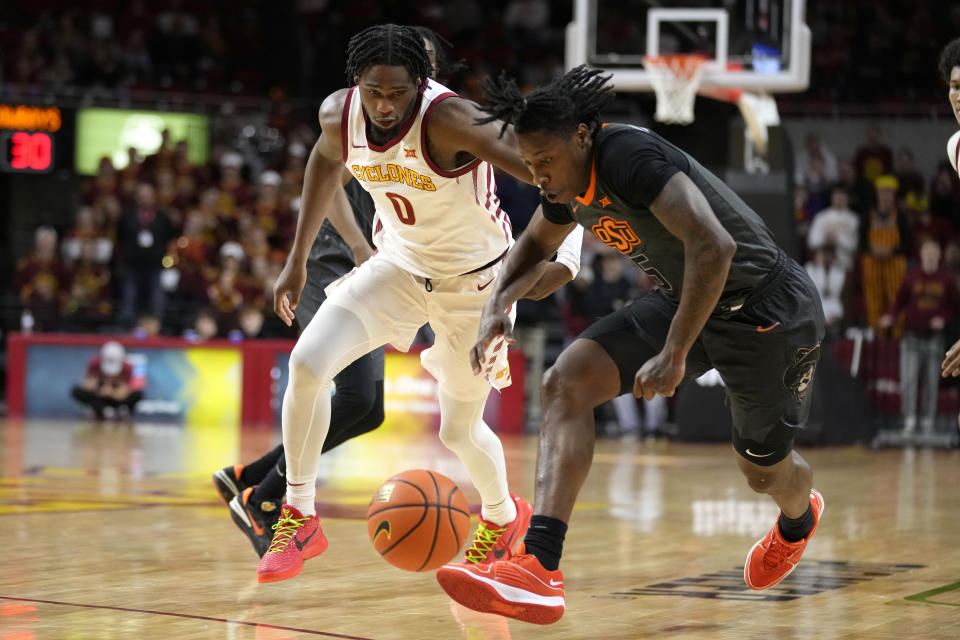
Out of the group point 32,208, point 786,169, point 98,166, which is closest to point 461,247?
point 786,169

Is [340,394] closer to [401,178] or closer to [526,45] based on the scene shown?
[401,178]

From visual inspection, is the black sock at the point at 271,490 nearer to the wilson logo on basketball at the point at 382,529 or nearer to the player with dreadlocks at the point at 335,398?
the player with dreadlocks at the point at 335,398

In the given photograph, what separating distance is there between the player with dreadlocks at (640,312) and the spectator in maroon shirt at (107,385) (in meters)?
11.1

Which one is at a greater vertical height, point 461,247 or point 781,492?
point 461,247

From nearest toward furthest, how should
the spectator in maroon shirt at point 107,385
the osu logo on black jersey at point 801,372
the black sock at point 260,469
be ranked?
the osu logo on black jersey at point 801,372, the black sock at point 260,469, the spectator in maroon shirt at point 107,385

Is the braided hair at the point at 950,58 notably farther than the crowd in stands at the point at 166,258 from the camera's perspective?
No

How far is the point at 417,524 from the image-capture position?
541 centimetres

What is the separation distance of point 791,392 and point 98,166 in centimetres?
1616

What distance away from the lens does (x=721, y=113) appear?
782 inches

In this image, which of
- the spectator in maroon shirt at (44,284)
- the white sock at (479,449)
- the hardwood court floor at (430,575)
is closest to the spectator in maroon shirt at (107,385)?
the spectator in maroon shirt at (44,284)

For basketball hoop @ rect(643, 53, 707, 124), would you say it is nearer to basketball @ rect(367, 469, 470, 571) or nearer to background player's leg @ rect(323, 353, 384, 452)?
background player's leg @ rect(323, 353, 384, 452)

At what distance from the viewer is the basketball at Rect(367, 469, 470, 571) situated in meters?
5.38

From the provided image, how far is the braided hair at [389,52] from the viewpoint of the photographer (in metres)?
4.95

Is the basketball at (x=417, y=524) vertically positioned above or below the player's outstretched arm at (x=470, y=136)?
below
